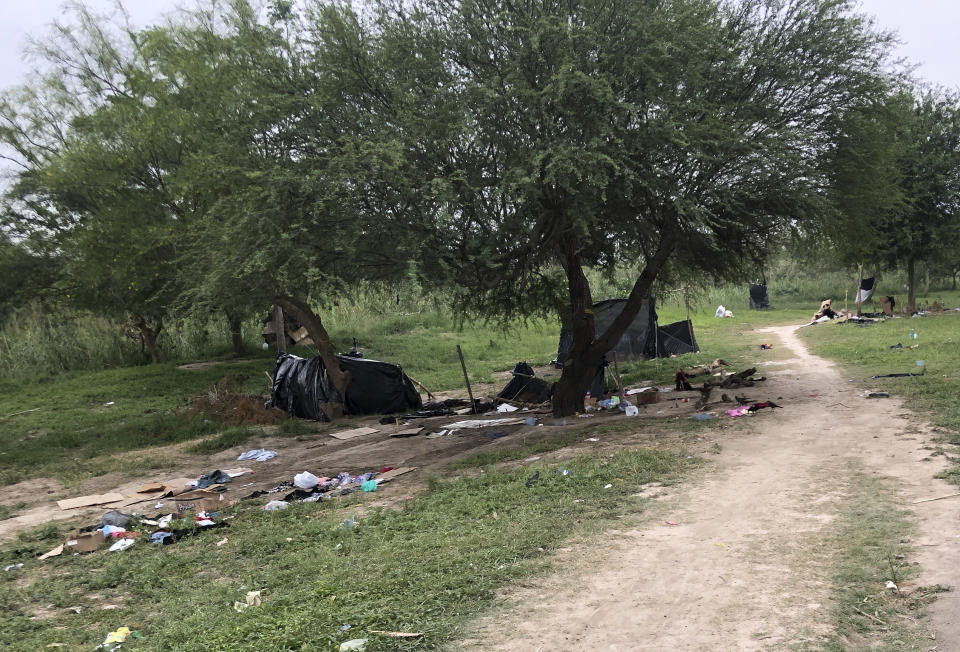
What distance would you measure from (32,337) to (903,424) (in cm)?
2507

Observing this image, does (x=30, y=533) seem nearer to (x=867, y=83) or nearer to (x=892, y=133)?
(x=867, y=83)

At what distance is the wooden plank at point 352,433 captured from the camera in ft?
43.1

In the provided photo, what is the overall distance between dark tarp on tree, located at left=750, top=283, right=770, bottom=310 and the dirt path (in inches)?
1361

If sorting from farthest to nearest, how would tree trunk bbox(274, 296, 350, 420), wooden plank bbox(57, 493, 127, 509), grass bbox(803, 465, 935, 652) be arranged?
tree trunk bbox(274, 296, 350, 420)
wooden plank bbox(57, 493, 127, 509)
grass bbox(803, 465, 935, 652)

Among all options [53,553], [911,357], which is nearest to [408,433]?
[53,553]

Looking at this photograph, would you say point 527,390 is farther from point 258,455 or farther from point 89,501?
point 89,501

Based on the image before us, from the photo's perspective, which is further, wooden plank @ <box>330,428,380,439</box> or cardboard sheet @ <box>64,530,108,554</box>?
wooden plank @ <box>330,428,380,439</box>

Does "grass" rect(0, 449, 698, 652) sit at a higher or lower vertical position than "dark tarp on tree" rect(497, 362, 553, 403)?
lower

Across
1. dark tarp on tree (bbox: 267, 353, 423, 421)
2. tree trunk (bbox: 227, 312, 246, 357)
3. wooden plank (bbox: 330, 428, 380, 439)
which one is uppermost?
tree trunk (bbox: 227, 312, 246, 357)

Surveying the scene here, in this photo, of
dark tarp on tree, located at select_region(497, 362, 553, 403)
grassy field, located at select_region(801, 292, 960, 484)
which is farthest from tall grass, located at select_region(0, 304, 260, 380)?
grassy field, located at select_region(801, 292, 960, 484)

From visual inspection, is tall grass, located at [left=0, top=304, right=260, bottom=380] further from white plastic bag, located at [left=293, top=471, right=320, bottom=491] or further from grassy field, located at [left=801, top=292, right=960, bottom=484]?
grassy field, located at [left=801, top=292, right=960, bottom=484]

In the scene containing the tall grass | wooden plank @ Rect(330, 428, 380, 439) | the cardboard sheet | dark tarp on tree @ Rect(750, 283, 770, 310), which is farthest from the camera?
dark tarp on tree @ Rect(750, 283, 770, 310)

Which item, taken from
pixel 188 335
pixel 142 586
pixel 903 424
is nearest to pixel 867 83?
pixel 903 424

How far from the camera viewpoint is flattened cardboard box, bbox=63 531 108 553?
7363 millimetres
